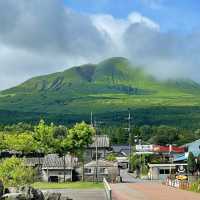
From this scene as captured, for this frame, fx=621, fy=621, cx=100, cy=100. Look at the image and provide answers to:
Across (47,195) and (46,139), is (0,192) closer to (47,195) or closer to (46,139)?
(47,195)

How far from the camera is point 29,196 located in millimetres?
44125

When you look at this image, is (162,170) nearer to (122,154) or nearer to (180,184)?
(180,184)

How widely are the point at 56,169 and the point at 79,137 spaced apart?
10186mm

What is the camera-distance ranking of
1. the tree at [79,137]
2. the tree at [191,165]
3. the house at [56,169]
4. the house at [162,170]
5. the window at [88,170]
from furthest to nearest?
the house at [162,170], the window at [88,170], the house at [56,169], the tree at [191,165], the tree at [79,137]

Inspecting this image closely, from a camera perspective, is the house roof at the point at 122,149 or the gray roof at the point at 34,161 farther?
the house roof at the point at 122,149

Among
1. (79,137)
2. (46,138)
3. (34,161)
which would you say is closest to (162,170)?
(34,161)

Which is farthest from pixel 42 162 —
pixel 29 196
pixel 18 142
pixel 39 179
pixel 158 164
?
pixel 29 196

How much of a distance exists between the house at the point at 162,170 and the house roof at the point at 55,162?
17.8 metres

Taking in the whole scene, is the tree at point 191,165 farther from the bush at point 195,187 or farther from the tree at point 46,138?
the bush at point 195,187

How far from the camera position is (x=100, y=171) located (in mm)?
98312

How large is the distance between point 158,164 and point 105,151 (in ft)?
91.4

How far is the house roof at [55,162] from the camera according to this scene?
317ft

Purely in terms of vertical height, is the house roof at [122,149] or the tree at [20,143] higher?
the house roof at [122,149]

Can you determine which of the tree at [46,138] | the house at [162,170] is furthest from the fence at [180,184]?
the house at [162,170]
